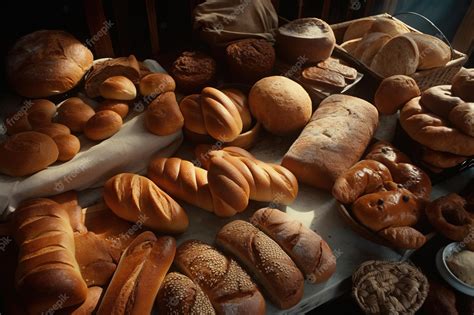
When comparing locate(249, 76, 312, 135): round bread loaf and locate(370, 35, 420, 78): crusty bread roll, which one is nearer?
locate(249, 76, 312, 135): round bread loaf

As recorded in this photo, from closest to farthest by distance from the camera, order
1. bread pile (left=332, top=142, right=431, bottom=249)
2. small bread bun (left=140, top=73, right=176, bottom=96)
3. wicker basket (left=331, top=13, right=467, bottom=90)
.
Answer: bread pile (left=332, top=142, right=431, bottom=249), small bread bun (left=140, top=73, right=176, bottom=96), wicker basket (left=331, top=13, right=467, bottom=90)

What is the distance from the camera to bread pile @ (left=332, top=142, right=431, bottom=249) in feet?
4.81

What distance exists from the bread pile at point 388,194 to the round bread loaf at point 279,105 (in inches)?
16.0

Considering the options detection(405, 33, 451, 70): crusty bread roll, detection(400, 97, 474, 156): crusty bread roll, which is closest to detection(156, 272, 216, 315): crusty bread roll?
detection(400, 97, 474, 156): crusty bread roll

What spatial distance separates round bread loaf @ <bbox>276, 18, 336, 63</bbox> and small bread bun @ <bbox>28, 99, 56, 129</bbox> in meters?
1.32

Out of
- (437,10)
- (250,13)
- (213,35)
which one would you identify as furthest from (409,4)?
(213,35)

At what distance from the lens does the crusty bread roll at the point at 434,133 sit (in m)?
1.62

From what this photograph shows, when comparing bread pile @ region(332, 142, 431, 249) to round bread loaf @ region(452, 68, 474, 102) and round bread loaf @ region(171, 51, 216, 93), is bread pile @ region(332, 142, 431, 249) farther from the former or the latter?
round bread loaf @ region(171, 51, 216, 93)

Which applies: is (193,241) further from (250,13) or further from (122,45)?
(122,45)

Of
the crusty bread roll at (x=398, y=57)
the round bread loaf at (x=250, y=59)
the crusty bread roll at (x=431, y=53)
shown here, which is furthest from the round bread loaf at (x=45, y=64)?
the crusty bread roll at (x=431, y=53)

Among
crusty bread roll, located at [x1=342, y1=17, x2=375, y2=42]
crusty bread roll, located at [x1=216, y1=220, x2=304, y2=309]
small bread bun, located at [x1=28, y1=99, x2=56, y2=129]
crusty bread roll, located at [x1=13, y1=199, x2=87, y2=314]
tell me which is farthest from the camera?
crusty bread roll, located at [x1=342, y1=17, x2=375, y2=42]

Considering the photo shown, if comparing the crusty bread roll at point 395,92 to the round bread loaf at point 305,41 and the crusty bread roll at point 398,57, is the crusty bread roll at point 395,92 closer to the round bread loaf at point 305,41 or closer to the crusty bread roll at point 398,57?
the crusty bread roll at point 398,57

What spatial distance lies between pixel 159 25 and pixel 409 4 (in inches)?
97.7

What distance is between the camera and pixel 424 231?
1.57m
